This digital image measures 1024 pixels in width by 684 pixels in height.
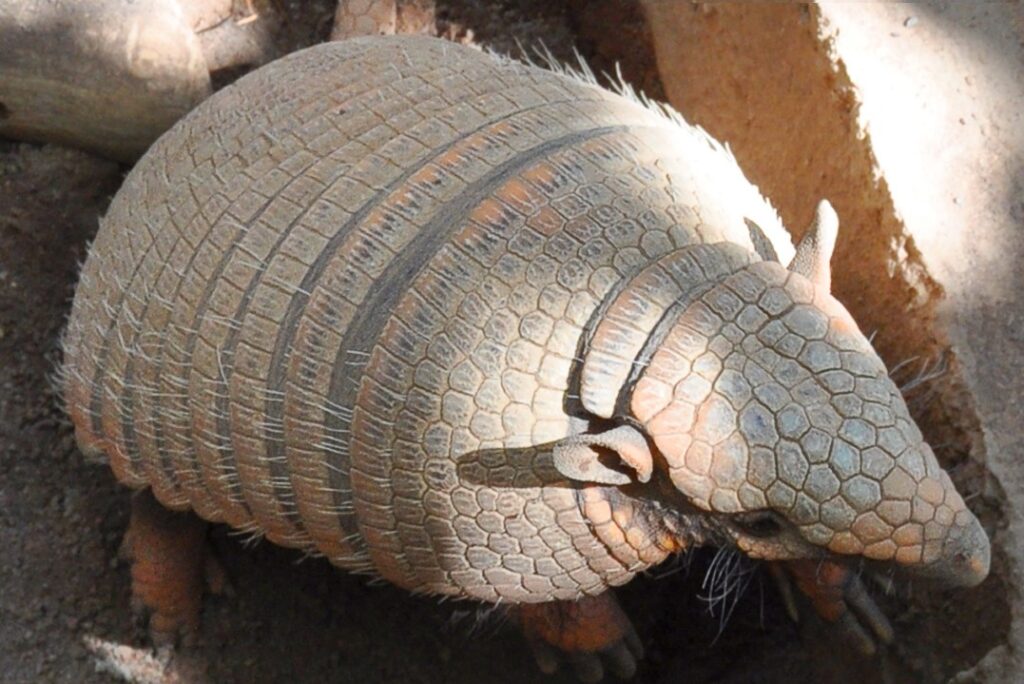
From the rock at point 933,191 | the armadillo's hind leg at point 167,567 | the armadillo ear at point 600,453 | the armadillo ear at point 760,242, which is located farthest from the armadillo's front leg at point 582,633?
the armadillo's hind leg at point 167,567

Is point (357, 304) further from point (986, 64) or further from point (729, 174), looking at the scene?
point (986, 64)

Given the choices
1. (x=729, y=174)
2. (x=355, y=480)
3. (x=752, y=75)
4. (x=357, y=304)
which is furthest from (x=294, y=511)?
(x=752, y=75)

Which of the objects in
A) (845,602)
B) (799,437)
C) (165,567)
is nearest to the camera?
(799,437)

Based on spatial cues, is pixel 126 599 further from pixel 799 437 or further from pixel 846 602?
pixel 799 437

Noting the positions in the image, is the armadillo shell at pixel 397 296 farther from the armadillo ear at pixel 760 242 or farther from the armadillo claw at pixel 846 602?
the armadillo claw at pixel 846 602

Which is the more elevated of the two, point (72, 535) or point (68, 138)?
point (68, 138)

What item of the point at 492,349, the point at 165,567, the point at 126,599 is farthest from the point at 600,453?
the point at 126,599
